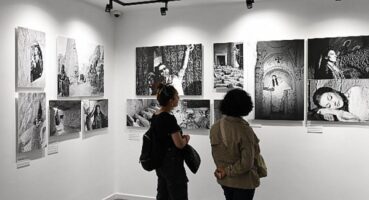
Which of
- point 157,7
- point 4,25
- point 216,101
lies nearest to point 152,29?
point 157,7

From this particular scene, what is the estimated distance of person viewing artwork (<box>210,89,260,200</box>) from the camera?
2475 mm

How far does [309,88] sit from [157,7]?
90.5 inches

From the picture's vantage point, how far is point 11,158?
3.52 metres

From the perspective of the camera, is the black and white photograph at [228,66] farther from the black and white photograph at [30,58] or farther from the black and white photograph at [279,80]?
the black and white photograph at [30,58]

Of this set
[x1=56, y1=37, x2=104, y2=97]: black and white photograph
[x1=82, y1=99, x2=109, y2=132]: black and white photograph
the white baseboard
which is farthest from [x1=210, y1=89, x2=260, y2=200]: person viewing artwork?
the white baseboard

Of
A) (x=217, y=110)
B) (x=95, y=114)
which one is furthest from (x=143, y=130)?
(x=217, y=110)

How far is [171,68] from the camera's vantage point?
498 cm

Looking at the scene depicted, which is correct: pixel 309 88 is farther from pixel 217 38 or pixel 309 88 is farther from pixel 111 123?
pixel 111 123

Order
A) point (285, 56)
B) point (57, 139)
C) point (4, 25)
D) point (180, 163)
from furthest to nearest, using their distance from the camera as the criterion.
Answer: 1. point (285, 56)
2. point (57, 139)
3. point (4, 25)
4. point (180, 163)

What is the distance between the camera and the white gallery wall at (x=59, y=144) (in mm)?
3461

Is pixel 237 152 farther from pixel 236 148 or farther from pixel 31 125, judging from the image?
pixel 31 125

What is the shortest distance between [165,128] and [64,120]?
1.74 m

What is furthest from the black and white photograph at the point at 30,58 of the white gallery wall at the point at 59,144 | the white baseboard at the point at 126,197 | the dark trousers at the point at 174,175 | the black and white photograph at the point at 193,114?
the white baseboard at the point at 126,197

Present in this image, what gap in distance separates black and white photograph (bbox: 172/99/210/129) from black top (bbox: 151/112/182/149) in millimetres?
1802
